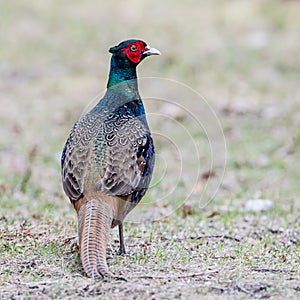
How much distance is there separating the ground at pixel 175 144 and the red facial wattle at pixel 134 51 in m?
1.31

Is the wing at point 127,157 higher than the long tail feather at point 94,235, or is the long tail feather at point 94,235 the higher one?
the wing at point 127,157

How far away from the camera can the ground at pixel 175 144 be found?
4.43 m

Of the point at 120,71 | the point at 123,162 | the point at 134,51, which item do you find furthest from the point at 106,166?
the point at 134,51

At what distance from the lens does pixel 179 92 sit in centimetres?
1099

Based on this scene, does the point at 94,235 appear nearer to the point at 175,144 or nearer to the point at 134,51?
the point at 134,51

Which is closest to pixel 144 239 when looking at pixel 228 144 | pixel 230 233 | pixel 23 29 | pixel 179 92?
pixel 230 233

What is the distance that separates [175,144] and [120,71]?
3.70m

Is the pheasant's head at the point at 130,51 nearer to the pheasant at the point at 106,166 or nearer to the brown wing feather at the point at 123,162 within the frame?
the pheasant at the point at 106,166

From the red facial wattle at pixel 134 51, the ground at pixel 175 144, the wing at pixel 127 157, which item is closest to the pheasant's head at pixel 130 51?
the red facial wattle at pixel 134 51

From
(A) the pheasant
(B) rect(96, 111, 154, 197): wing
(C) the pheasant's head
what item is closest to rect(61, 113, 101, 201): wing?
(A) the pheasant

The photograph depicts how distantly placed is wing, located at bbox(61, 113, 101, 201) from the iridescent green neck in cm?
43

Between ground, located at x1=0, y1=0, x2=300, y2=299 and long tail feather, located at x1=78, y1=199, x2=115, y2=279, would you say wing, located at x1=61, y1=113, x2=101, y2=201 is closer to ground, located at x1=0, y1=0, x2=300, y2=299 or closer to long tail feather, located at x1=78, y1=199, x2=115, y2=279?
long tail feather, located at x1=78, y1=199, x2=115, y2=279

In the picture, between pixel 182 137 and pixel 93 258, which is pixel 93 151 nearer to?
pixel 93 258

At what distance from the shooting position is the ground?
4.43m
